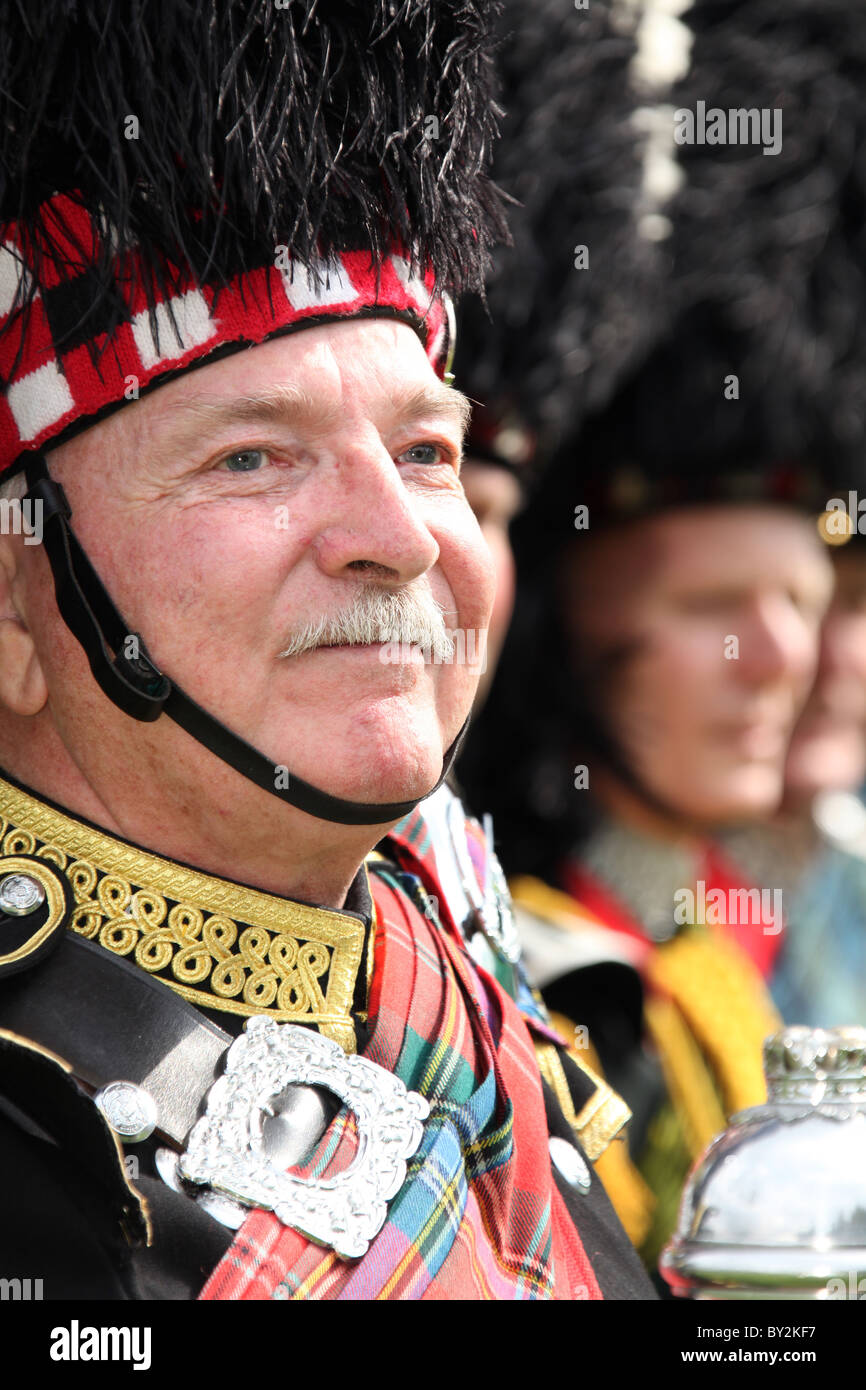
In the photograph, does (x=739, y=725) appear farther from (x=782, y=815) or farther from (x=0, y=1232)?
(x=0, y=1232)

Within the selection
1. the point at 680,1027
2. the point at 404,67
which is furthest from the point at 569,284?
the point at 404,67

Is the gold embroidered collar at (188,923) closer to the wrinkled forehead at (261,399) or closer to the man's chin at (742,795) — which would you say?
the wrinkled forehead at (261,399)

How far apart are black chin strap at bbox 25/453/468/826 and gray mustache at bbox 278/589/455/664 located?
125 millimetres

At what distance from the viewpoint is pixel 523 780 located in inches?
192

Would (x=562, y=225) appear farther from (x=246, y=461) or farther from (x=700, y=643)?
A: (x=246, y=461)

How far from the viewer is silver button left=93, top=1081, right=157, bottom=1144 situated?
6.56 feet

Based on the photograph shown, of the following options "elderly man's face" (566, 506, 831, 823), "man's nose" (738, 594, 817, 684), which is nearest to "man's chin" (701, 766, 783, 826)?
"elderly man's face" (566, 506, 831, 823)

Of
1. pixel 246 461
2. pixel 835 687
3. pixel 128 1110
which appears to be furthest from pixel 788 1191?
pixel 835 687

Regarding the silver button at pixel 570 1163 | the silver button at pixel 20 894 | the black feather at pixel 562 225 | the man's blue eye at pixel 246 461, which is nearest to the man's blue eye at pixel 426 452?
the man's blue eye at pixel 246 461

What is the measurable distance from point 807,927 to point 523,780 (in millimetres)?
1115

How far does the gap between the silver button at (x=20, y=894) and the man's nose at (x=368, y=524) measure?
486 mm

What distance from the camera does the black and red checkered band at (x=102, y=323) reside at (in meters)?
2.13

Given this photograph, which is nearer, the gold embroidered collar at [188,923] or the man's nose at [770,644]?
the gold embroidered collar at [188,923]

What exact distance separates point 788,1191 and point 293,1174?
0.56m
